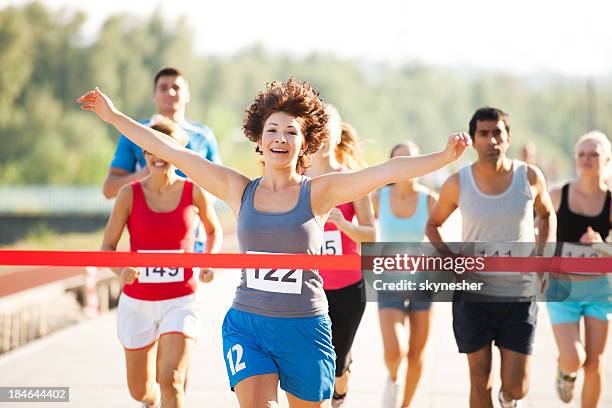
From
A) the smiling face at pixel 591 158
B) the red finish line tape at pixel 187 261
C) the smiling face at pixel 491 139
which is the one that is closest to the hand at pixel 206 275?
the red finish line tape at pixel 187 261

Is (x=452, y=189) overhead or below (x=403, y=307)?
overhead

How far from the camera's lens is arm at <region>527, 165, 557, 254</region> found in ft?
18.1

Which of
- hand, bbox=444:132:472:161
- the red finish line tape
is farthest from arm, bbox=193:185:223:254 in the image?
hand, bbox=444:132:472:161

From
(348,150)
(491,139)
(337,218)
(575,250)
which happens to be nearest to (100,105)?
(337,218)

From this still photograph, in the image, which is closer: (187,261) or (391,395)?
(187,261)

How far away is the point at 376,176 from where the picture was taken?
4.09 m

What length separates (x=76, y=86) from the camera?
86.1 metres

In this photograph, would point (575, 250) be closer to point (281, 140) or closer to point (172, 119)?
point (281, 140)

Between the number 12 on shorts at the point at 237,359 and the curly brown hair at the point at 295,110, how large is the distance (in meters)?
0.89

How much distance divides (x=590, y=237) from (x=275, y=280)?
250 centimetres

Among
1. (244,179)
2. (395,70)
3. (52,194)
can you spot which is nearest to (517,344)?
(244,179)

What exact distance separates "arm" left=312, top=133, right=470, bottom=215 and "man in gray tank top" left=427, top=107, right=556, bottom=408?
141 centimetres

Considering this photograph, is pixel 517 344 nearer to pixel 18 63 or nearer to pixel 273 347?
pixel 273 347

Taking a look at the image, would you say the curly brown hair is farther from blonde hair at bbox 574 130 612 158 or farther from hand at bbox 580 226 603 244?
blonde hair at bbox 574 130 612 158
